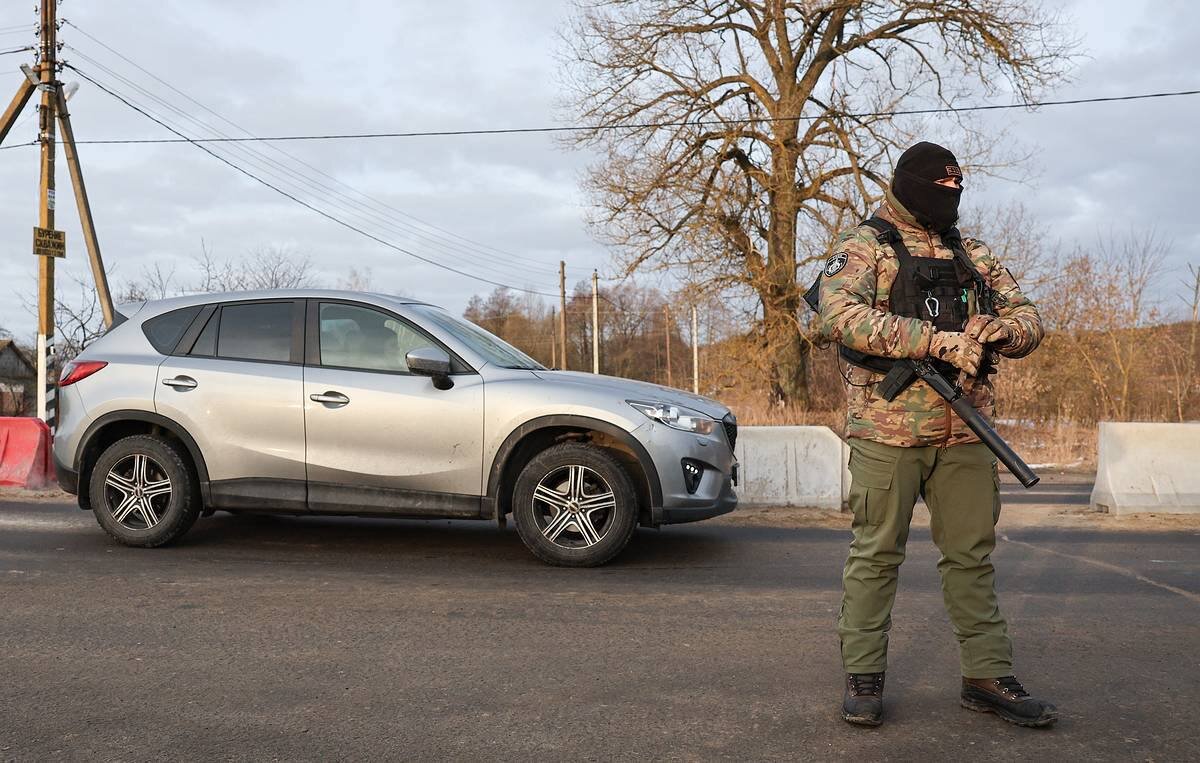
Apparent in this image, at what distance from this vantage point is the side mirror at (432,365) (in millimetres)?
5841

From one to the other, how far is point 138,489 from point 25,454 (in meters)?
4.24

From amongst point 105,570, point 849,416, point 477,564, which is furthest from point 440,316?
point 849,416

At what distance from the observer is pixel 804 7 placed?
23.0 m

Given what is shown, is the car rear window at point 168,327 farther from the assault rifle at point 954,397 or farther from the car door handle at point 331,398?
the assault rifle at point 954,397

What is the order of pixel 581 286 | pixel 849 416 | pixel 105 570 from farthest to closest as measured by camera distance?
pixel 581 286 → pixel 105 570 → pixel 849 416

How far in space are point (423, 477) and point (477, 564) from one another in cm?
64

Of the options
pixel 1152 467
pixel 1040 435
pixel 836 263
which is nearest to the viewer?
pixel 836 263

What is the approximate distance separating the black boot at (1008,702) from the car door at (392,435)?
3.25 m

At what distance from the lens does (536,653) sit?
4.12 meters

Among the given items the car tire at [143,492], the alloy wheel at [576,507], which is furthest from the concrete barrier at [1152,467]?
the car tire at [143,492]

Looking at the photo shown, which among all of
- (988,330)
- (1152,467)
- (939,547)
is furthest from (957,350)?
(1152,467)

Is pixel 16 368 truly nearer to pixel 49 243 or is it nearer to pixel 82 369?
pixel 49 243

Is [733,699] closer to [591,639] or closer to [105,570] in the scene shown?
[591,639]

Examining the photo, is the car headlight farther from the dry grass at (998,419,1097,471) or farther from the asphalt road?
the dry grass at (998,419,1097,471)
